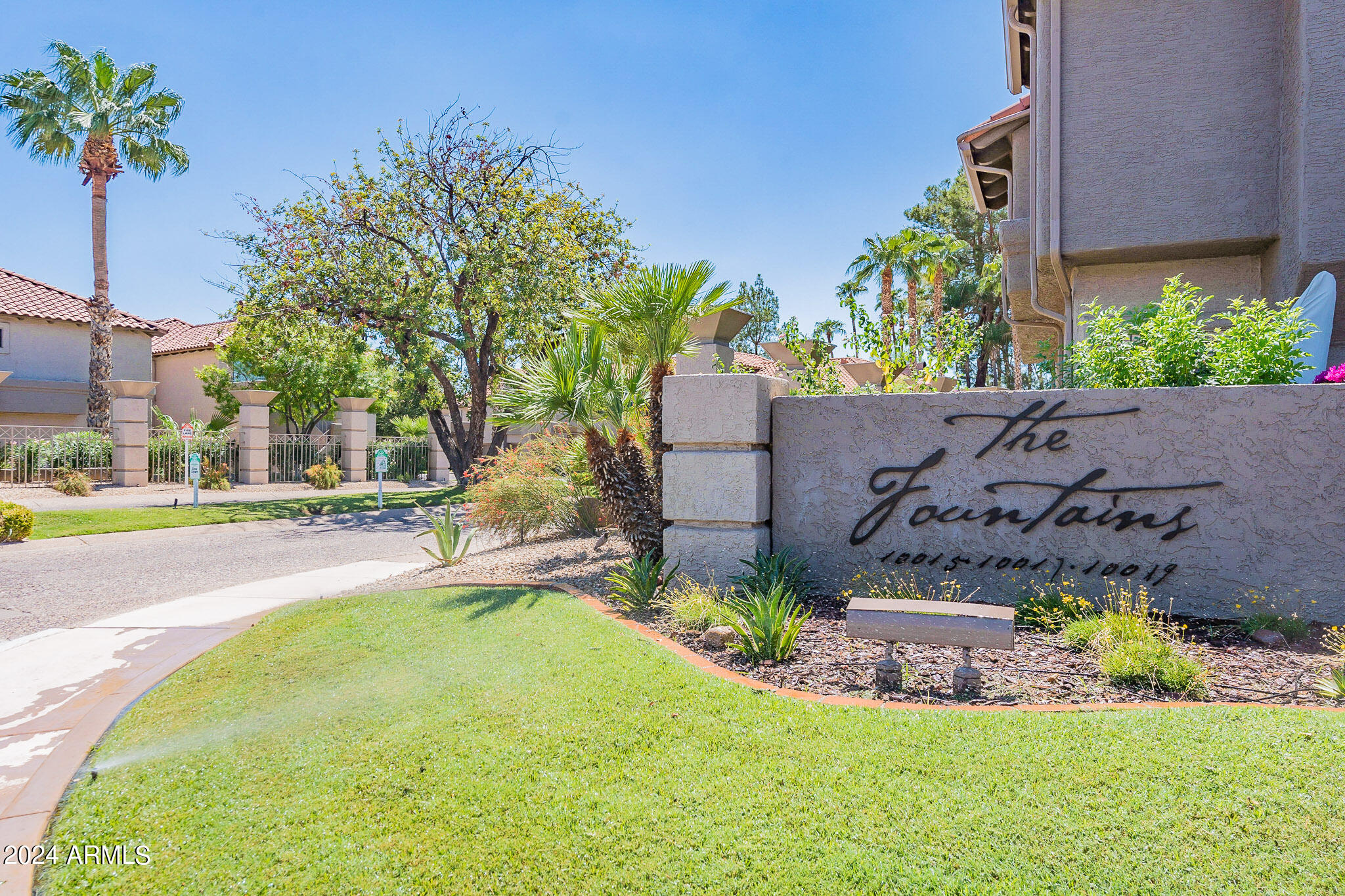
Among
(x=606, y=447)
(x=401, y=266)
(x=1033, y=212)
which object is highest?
(x=401, y=266)

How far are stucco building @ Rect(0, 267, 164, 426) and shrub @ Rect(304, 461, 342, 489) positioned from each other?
11.7 m

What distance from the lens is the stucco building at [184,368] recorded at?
36562 mm

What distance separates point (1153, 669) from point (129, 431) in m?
25.9

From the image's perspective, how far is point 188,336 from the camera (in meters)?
39.6

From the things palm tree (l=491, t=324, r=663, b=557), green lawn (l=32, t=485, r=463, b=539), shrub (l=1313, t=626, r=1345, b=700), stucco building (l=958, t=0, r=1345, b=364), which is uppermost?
stucco building (l=958, t=0, r=1345, b=364)

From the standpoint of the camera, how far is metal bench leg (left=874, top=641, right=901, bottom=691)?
4.67m

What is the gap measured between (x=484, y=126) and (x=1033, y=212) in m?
16.9

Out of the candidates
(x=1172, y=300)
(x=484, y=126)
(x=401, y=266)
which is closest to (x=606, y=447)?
(x=1172, y=300)

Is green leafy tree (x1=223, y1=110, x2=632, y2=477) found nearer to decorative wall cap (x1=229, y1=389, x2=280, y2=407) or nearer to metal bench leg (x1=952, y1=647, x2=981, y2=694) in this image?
decorative wall cap (x1=229, y1=389, x2=280, y2=407)

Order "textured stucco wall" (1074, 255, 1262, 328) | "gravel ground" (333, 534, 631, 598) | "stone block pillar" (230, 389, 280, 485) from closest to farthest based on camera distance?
"gravel ground" (333, 534, 631, 598), "textured stucco wall" (1074, 255, 1262, 328), "stone block pillar" (230, 389, 280, 485)

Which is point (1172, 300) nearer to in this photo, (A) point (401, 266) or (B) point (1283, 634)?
(B) point (1283, 634)

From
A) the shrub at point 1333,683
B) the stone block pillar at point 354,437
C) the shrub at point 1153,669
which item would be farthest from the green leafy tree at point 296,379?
the shrub at point 1333,683

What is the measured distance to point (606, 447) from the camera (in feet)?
26.5

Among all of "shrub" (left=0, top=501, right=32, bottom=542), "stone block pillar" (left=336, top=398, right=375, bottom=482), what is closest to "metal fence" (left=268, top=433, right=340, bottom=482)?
"stone block pillar" (left=336, top=398, right=375, bottom=482)
